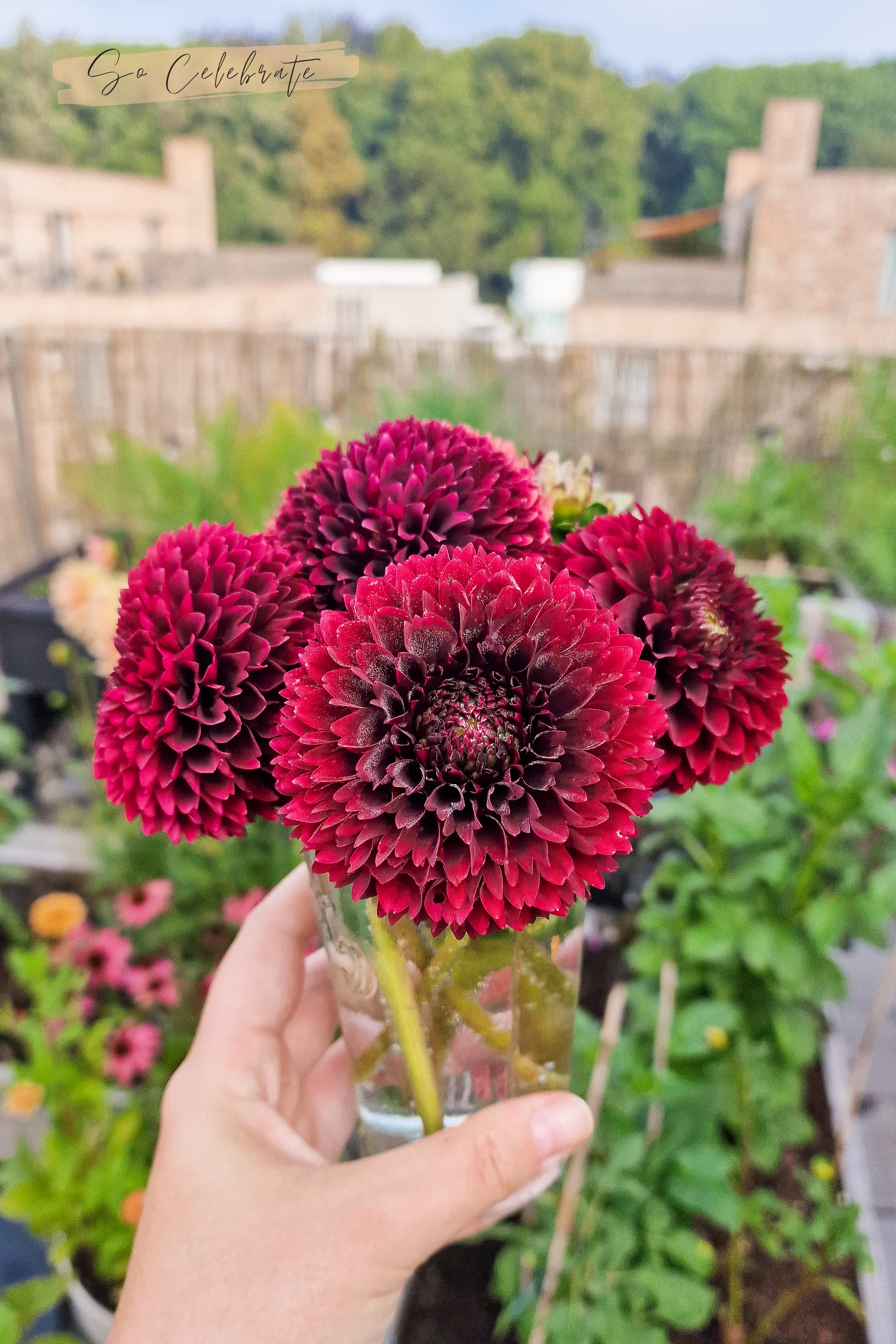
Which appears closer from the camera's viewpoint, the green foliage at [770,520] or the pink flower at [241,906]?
the pink flower at [241,906]

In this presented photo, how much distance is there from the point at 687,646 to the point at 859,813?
76cm

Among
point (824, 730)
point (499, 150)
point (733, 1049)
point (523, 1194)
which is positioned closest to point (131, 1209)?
point (523, 1194)

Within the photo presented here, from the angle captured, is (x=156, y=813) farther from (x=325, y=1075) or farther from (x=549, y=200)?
(x=549, y=200)

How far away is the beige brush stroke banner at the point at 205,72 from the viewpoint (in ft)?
1.56

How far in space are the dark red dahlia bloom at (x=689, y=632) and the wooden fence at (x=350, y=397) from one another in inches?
129

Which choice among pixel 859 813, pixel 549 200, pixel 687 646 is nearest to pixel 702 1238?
pixel 859 813

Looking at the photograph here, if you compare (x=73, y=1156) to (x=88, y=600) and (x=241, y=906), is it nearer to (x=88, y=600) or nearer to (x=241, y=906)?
(x=241, y=906)

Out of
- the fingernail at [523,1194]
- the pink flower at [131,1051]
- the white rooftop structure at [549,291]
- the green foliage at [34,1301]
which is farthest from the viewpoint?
the white rooftop structure at [549,291]

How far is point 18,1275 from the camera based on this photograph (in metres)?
1.04

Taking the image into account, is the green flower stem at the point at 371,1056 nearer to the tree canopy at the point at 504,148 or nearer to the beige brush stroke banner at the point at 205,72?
the beige brush stroke banner at the point at 205,72

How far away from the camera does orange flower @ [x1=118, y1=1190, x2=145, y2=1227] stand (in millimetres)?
832

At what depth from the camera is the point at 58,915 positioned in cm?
109

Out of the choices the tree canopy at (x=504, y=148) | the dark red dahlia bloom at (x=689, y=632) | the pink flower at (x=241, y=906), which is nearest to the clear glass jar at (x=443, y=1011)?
the dark red dahlia bloom at (x=689, y=632)

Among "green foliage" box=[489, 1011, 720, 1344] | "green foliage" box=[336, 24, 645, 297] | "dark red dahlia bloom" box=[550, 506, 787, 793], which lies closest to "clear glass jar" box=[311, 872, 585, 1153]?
"dark red dahlia bloom" box=[550, 506, 787, 793]
